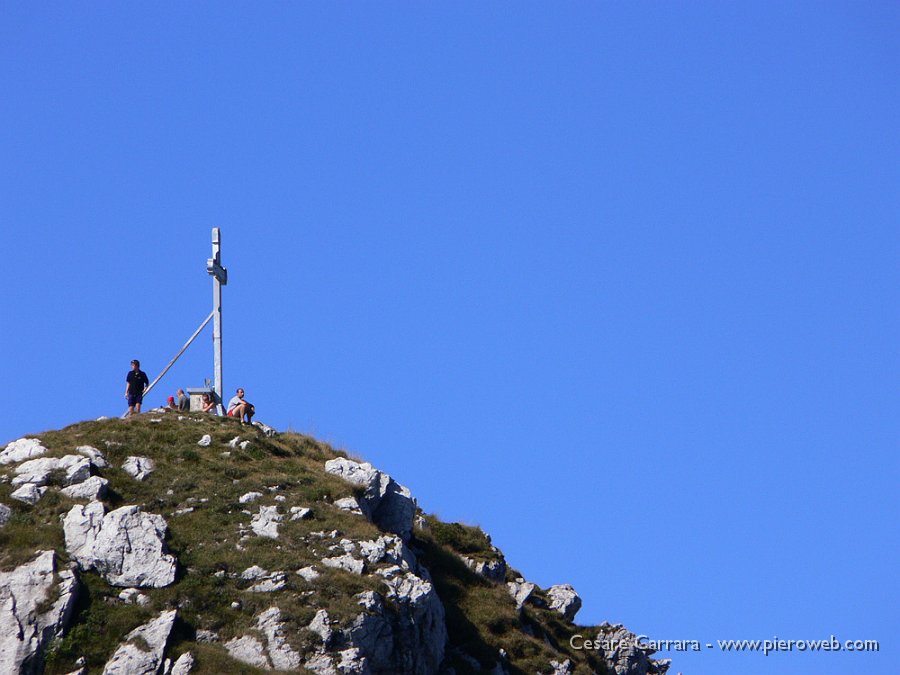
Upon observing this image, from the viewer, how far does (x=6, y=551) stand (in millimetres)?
38812

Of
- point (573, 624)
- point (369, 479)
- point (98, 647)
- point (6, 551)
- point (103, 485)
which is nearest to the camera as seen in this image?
point (98, 647)

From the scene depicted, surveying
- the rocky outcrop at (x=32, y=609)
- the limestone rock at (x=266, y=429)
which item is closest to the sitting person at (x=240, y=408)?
the limestone rock at (x=266, y=429)

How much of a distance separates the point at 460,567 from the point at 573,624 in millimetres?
4690

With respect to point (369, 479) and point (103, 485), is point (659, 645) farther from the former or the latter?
point (103, 485)

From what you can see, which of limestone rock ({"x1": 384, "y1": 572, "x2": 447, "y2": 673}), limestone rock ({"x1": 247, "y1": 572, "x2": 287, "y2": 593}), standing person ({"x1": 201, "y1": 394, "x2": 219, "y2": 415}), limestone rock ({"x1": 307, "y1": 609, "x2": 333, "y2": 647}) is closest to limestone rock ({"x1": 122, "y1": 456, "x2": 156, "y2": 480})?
limestone rock ({"x1": 247, "y1": 572, "x2": 287, "y2": 593})

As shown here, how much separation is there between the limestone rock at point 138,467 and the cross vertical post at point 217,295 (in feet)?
25.0

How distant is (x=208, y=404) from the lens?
170 feet

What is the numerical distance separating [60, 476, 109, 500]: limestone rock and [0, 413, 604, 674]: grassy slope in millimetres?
332

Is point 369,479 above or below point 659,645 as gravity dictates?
above

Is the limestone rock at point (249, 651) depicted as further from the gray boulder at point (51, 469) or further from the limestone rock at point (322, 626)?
the gray boulder at point (51, 469)

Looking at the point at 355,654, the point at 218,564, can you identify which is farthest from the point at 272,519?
the point at 355,654

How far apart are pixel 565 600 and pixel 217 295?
17.0 m

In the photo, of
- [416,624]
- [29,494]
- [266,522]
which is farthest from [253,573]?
[29,494]

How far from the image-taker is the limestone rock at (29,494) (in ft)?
135
